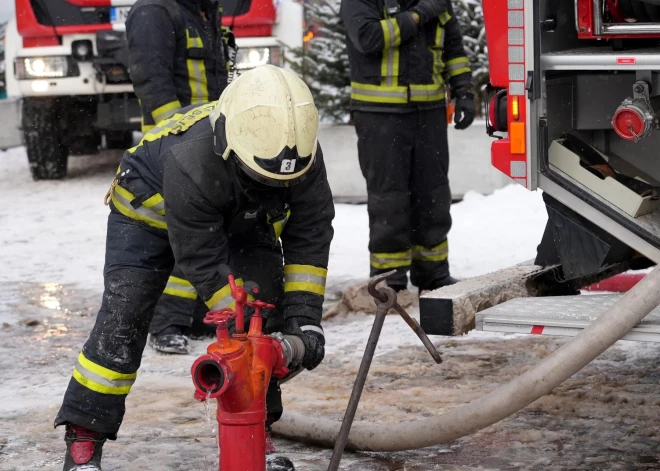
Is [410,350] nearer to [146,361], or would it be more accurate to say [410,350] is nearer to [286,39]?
[146,361]

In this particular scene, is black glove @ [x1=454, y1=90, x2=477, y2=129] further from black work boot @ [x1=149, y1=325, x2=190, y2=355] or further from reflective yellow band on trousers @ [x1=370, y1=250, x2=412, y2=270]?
black work boot @ [x1=149, y1=325, x2=190, y2=355]

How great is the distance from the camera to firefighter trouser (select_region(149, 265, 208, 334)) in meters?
5.30

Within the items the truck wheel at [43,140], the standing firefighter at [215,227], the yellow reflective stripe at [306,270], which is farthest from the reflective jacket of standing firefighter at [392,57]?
the truck wheel at [43,140]

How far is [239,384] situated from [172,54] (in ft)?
9.33

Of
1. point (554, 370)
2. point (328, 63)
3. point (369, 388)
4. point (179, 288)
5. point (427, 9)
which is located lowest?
point (369, 388)

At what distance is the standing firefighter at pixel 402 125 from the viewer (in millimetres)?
5883

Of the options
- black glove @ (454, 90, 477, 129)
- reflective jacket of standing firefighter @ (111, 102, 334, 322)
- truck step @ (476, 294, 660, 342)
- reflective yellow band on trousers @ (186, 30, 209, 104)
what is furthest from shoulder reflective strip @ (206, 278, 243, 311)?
black glove @ (454, 90, 477, 129)

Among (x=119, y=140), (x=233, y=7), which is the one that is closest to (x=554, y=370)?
(x=233, y=7)

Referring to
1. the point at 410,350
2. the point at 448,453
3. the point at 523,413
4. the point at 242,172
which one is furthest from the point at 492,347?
the point at 242,172

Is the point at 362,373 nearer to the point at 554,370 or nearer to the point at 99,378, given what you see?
the point at 554,370

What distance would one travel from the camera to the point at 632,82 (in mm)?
3977

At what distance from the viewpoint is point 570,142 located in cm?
409

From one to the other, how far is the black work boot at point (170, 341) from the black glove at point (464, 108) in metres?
2.05

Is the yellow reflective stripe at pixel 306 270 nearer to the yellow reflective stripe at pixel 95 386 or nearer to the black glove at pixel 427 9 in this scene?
the yellow reflective stripe at pixel 95 386
